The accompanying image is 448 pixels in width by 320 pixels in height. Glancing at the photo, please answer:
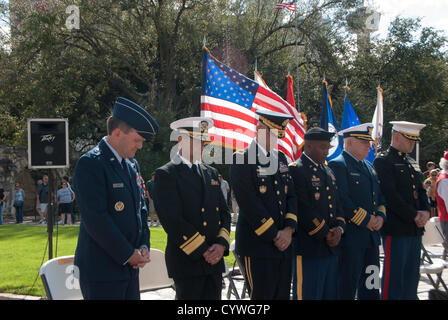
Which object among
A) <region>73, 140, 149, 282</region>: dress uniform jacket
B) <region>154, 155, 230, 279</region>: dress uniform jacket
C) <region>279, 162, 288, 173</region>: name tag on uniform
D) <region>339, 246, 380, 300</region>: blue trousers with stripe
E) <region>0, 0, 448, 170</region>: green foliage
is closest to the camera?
<region>73, 140, 149, 282</region>: dress uniform jacket

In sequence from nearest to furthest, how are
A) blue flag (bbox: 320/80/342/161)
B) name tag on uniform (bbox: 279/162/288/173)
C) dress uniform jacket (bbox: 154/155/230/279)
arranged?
dress uniform jacket (bbox: 154/155/230/279)
name tag on uniform (bbox: 279/162/288/173)
blue flag (bbox: 320/80/342/161)

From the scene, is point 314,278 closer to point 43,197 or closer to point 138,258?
point 138,258

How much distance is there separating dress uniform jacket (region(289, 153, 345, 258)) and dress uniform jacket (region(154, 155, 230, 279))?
34.8 inches

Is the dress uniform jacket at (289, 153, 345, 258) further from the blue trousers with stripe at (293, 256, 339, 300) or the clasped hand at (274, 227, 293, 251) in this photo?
the clasped hand at (274, 227, 293, 251)

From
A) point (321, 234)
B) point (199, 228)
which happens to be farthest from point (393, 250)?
point (199, 228)

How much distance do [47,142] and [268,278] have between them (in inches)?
184

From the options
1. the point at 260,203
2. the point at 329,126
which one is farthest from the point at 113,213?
the point at 329,126

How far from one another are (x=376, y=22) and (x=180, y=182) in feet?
88.6

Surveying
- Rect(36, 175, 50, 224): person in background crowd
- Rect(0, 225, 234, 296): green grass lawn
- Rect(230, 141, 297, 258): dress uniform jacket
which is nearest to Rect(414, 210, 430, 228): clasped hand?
Rect(230, 141, 297, 258): dress uniform jacket

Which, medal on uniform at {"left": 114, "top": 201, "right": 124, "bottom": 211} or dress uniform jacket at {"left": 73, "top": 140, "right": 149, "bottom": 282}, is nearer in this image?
dress uniform jacket at {"left": 73, "top": 140, "right": 149, "bottom": 282}

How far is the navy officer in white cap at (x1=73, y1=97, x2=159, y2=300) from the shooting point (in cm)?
324

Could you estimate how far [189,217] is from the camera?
400cm

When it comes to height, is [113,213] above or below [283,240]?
above

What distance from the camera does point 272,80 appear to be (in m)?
27.3
